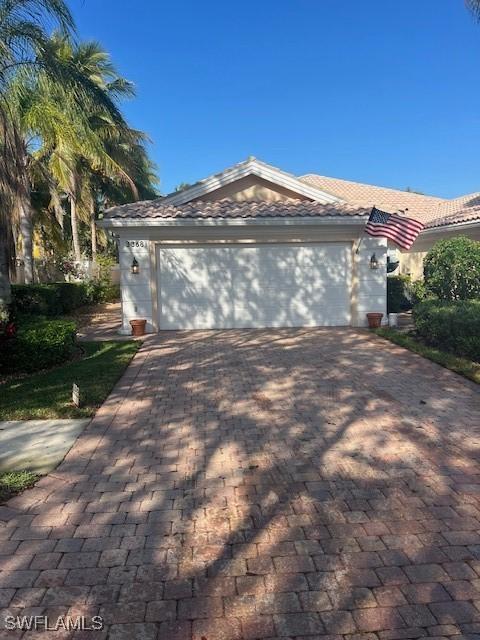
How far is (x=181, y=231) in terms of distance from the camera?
11758 millimetres

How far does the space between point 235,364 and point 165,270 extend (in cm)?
479

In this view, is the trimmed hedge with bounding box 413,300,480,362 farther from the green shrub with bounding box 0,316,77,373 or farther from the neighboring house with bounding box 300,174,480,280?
the green shrub with bounding box 0,316,77,373

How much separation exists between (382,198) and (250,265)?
1460 cm

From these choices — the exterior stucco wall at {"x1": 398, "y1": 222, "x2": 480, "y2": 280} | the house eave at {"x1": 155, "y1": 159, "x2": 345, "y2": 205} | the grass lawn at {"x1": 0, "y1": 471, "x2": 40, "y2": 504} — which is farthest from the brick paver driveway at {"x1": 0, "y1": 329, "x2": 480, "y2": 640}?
the exterior stucco wall at {"x1": 398, "y1": 222, "x2": 480, "y2": 280}

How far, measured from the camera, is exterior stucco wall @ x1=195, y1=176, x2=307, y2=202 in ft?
43.6

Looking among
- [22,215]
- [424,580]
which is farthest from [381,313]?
[22,215]

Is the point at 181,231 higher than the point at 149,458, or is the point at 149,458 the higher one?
the point at 181,231

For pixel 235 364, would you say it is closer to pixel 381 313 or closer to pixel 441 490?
pixel 441 490

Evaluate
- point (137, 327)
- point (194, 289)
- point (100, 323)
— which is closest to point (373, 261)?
point (194, 289)

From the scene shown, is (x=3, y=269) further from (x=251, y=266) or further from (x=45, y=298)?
(x=251, y=266)

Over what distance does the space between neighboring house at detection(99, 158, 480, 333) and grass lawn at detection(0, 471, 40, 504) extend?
7.96m

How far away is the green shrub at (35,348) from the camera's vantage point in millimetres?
7684

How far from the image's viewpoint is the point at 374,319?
11.8 m

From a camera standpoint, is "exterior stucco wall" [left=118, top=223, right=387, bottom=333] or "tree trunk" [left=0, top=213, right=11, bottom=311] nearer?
"tree trunk" [left=0, top=213, right=11, bottom=311]
